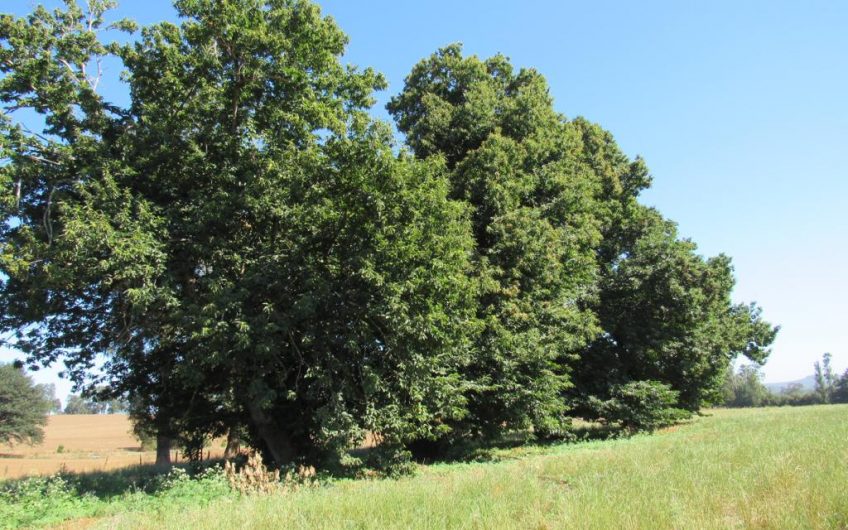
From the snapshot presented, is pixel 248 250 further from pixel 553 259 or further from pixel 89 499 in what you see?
pixel 553 259

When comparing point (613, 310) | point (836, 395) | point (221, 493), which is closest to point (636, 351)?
point (613, 310)

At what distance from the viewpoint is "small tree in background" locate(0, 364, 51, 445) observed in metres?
70.6

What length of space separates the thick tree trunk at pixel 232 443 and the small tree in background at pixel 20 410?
2420 inches

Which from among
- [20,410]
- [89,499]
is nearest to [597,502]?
[89,499]

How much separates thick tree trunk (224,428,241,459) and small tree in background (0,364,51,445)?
2420 inches

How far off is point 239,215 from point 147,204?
2612 millimetres

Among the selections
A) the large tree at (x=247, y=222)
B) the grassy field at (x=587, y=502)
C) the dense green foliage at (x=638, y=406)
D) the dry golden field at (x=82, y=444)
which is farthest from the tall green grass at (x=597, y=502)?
the dry golden field at (x=82, y=444)

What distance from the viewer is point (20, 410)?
242ft

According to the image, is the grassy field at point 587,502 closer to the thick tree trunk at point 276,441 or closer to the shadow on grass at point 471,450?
the thick tree trunk at point 276,441

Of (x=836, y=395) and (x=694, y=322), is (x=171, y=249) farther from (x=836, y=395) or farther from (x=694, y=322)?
(x=836, y=395)

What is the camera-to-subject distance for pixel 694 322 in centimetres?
2772

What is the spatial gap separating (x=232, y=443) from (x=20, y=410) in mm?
73813

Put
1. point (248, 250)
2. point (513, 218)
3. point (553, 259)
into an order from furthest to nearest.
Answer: point (553, 259), point (513, 218), point (248, 250)

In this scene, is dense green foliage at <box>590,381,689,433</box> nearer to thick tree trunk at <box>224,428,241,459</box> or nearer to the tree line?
the tree line
